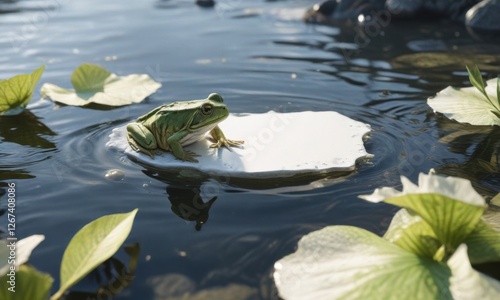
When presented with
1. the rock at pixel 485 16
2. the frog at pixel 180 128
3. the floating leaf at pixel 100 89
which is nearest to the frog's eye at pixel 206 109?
the frog at pixel 180 128

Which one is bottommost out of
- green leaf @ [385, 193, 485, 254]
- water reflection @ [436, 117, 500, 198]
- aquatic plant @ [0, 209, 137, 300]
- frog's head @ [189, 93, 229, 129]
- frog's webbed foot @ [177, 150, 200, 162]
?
frog's webbed foot @ [177, 150, 200, 162]

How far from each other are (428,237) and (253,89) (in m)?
3.06

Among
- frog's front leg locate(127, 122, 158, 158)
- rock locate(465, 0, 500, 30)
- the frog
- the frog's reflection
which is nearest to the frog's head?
the frog

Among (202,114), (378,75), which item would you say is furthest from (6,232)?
(378,75)

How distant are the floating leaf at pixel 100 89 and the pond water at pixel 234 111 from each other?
0.30 ft

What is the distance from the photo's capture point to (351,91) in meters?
5.03

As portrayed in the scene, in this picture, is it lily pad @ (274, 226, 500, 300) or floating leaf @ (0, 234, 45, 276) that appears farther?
floating leaf @ (0, 234, 45, 276)

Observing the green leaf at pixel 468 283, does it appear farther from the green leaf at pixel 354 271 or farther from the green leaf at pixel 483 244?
the green leaf at pixel 483 244

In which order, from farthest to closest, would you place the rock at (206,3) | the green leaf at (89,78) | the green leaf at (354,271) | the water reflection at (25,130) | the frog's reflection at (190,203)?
the rock at (206,3)
the green leaf at (89,78)
the water reflection at (25,130)
the frog's reflection at (190,203)
the green leaf at (354,271)

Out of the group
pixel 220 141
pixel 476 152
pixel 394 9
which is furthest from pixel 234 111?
pixel 394 9

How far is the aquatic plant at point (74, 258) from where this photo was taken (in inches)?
82.4

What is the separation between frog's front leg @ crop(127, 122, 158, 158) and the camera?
354 centimetres

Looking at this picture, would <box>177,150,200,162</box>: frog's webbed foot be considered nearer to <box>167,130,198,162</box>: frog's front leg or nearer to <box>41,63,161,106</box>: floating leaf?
<box>167,130,198,162</box>: frog's front leg

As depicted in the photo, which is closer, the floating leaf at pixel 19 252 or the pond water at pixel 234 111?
the floating leaf at pixel 19 252
